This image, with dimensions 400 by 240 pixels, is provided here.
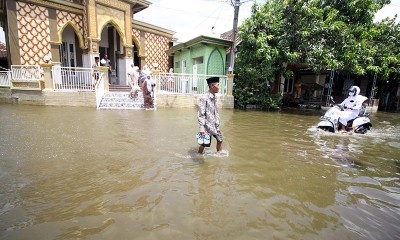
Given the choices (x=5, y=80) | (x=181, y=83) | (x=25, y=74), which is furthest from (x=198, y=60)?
(x=5, y=80)

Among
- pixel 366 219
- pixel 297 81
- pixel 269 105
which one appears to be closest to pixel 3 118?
pixel 366 219

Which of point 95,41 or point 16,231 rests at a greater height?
point 95,41

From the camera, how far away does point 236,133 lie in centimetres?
723

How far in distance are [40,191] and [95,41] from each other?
12229mm

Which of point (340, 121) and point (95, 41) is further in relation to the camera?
point (95, 41)

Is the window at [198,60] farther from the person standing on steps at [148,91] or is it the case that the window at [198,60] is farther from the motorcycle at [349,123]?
the motorcycle at [349,123]

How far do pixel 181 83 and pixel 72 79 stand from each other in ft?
16.8

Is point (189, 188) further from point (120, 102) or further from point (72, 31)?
point (72, 31)

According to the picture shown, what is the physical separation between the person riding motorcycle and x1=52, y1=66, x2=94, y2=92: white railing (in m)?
10.5

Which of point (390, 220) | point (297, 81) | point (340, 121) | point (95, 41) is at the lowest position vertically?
point (390, 220)

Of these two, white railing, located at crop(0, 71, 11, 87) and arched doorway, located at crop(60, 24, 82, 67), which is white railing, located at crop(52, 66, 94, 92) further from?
arched doorway, located at crop(60, 24, 82, 67)

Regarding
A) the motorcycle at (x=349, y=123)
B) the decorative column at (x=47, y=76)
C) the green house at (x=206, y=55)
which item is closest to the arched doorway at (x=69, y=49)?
the decorative column at (x=47, y=76)

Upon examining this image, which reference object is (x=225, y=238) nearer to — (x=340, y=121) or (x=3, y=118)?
(x=340, y=121)

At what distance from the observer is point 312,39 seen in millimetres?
12203
